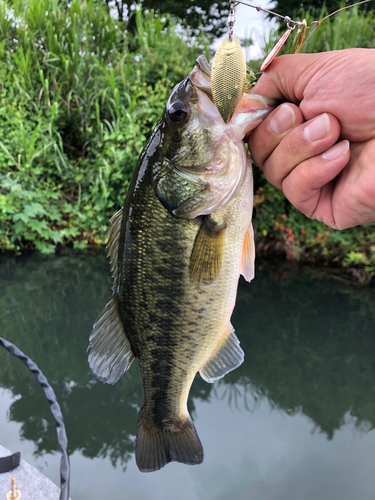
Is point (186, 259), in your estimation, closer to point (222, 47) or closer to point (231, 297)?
point (231, 297)

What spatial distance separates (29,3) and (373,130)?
25.1ft

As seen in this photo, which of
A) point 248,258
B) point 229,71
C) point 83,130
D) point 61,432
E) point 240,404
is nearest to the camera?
point 229,71

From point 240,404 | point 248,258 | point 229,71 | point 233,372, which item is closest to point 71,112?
point 233,372

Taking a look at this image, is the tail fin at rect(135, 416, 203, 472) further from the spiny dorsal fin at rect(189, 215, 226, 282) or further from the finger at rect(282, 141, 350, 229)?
the finger at rect(282, 141, 350, 229)

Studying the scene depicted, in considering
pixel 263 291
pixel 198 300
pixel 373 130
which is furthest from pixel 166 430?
pixel 263 291

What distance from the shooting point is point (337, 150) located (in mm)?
1126

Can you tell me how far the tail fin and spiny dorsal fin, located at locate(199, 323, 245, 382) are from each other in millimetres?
294

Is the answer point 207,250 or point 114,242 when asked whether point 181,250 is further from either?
point 114,242

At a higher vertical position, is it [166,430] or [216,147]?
[216,147]

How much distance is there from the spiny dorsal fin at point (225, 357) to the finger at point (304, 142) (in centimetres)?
65

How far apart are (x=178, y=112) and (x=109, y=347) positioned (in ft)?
2.88

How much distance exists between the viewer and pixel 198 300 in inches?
46.1

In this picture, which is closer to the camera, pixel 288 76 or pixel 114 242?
pixel 288 76

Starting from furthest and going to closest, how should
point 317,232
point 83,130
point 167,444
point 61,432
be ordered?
point 83,130 → point 317,232 → point 61,432 → point 167,444
